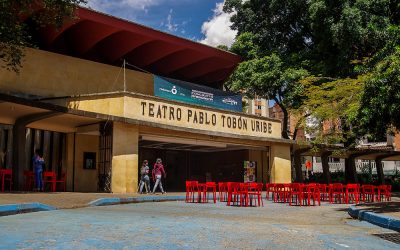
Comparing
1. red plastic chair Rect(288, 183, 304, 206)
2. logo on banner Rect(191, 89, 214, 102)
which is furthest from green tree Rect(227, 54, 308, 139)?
red plastic chair Rect(288, 183, 304, 206)

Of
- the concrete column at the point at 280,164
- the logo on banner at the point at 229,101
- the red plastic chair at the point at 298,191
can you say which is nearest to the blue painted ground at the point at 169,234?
the red plastic chair at the point at 298,191

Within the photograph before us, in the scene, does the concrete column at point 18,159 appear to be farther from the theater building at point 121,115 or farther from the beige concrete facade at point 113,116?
the beige concrete facade at point 113,116

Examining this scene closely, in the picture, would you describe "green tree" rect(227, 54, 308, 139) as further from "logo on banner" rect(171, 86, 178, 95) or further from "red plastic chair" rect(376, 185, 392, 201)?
"red plastic chair" rect(376, 185, 392, 201)

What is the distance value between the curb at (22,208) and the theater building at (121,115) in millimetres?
4771

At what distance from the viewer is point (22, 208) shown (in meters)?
11.3

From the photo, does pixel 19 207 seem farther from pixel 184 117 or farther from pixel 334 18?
pixel 334 18

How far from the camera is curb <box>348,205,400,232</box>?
33.5ft

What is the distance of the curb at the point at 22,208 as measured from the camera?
34.6 ft

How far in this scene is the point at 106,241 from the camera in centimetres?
691

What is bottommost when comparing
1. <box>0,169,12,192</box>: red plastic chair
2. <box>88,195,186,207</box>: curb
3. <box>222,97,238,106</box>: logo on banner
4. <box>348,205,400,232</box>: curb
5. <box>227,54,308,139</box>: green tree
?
<box>348,205,400,232</box>: curb

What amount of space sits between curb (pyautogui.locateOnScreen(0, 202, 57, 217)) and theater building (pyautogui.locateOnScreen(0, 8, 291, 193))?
4.77 metres

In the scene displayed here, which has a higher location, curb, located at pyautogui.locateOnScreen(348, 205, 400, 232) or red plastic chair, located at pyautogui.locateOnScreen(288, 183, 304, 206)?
red plastic chair, located at pyautogui.locateOnScreen(288, 183, 304, 206)

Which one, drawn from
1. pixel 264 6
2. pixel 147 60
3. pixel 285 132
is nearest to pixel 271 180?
pixel 285 132

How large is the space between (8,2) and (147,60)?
49.8 feet
